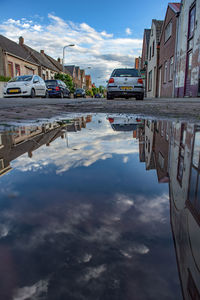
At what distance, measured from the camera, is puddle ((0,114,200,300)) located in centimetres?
41

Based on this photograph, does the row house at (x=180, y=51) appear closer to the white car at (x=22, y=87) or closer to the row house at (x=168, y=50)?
the row house at (x=168, y=50)

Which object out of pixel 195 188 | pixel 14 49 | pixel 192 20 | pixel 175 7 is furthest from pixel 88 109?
pixel 14 49

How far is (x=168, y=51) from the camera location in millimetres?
19281

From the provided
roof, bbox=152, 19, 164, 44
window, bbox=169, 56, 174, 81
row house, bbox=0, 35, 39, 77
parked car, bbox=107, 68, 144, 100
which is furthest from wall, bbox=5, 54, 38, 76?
parked car, bbox=107, 68, 144, 100

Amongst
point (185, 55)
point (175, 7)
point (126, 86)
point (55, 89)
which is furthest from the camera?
point (55, 89)

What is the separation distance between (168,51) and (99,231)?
2100 centimetres

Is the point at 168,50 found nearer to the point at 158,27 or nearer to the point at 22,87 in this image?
the point at 158,27

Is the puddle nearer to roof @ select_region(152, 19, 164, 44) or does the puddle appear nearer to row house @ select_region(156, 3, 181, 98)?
row house @ select_region(156, 3, 181, 98)

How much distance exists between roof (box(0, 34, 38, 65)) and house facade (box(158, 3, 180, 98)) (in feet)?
53.8

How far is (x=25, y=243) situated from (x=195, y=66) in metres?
14.1

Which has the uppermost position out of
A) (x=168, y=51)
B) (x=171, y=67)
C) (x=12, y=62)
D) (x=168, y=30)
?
(x=168, y=30)

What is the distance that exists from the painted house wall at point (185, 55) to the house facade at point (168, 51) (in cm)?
104

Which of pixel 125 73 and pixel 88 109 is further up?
pixel 125 73

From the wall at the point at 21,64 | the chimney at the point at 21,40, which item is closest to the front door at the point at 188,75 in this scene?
the wall at the point at 21,64
